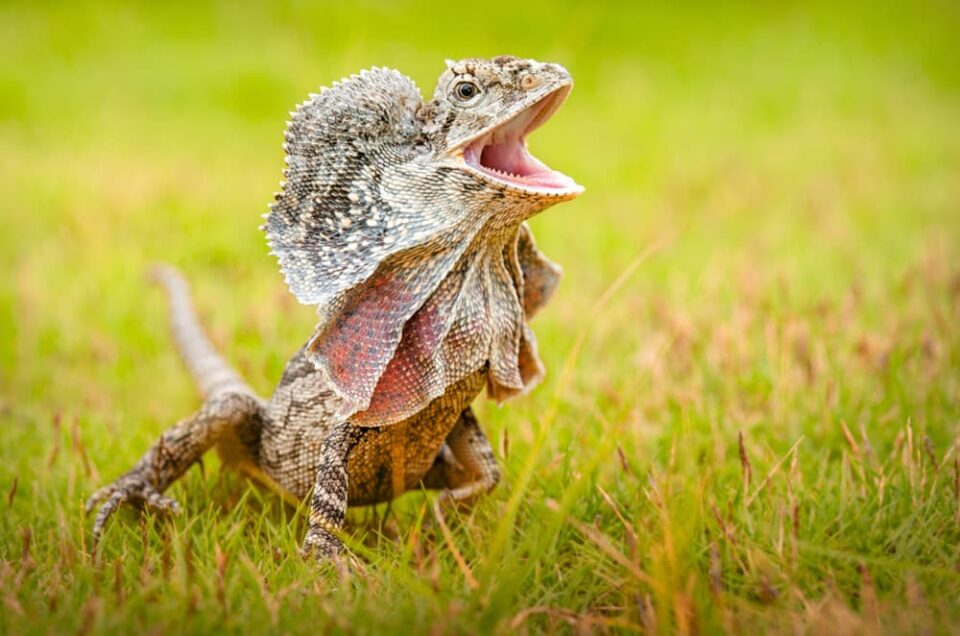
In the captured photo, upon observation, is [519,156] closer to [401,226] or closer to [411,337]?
[401,226]

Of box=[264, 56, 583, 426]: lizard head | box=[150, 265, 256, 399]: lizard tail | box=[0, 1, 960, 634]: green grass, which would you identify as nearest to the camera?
box=[0, 1, 960, 634]: green grass

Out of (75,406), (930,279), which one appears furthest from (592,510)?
(930,279)

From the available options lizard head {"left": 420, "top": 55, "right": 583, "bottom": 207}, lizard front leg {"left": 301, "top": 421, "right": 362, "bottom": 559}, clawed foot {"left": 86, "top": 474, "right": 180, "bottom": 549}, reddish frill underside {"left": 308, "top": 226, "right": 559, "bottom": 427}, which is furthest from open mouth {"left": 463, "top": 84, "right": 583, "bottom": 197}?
clawed foot {"left": 86, "top": 474, "right": 180, "bottom": 549}

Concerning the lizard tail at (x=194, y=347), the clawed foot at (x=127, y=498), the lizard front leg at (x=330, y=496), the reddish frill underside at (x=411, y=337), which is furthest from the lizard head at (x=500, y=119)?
the clawed foot at (x=127, y=498)

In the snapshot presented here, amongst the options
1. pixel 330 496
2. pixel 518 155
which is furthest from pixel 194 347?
pixel 518 155

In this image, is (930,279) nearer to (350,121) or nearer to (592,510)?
(592,510)

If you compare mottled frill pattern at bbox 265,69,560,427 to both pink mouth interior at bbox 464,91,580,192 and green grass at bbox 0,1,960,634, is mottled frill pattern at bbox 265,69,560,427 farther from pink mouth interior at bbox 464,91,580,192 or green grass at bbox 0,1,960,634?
green grass at bbox 0,1,960,634
